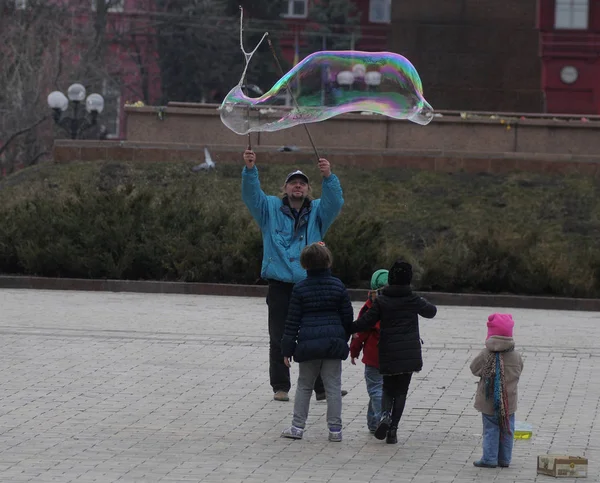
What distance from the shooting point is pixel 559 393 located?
1113 centimetres

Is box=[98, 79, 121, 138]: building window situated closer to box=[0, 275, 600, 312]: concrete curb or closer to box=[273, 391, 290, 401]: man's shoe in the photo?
box=[0, 275, 600, 312]: concrete curb

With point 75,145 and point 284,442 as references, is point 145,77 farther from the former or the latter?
point 284,442

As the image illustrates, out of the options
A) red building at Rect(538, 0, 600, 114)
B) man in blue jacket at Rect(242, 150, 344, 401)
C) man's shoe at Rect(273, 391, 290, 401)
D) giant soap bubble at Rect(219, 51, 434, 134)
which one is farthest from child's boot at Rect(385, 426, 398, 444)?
red building at Rect(538, 0, 600, 114)

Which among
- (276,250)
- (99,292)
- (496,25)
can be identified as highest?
(496,25)

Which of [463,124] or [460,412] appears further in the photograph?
[463,124]

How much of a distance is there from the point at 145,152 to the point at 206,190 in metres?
2.70

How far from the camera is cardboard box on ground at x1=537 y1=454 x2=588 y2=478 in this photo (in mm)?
8102

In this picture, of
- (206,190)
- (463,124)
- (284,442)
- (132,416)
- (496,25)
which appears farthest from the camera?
(496,25)

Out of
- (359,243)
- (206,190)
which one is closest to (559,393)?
(359,243)

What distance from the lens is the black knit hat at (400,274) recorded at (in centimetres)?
901

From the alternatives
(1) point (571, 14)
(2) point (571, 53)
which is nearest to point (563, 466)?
(2) point (571, 53)

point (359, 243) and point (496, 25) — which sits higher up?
point (496, 25)

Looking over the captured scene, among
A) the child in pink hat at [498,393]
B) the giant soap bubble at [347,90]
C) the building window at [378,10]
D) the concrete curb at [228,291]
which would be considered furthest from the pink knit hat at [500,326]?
the building window at [378,10]

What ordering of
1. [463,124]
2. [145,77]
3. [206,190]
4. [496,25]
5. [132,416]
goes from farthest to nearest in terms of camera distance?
[145,77] → [496,25] → [463,124] → [206,190] → [132,416]
